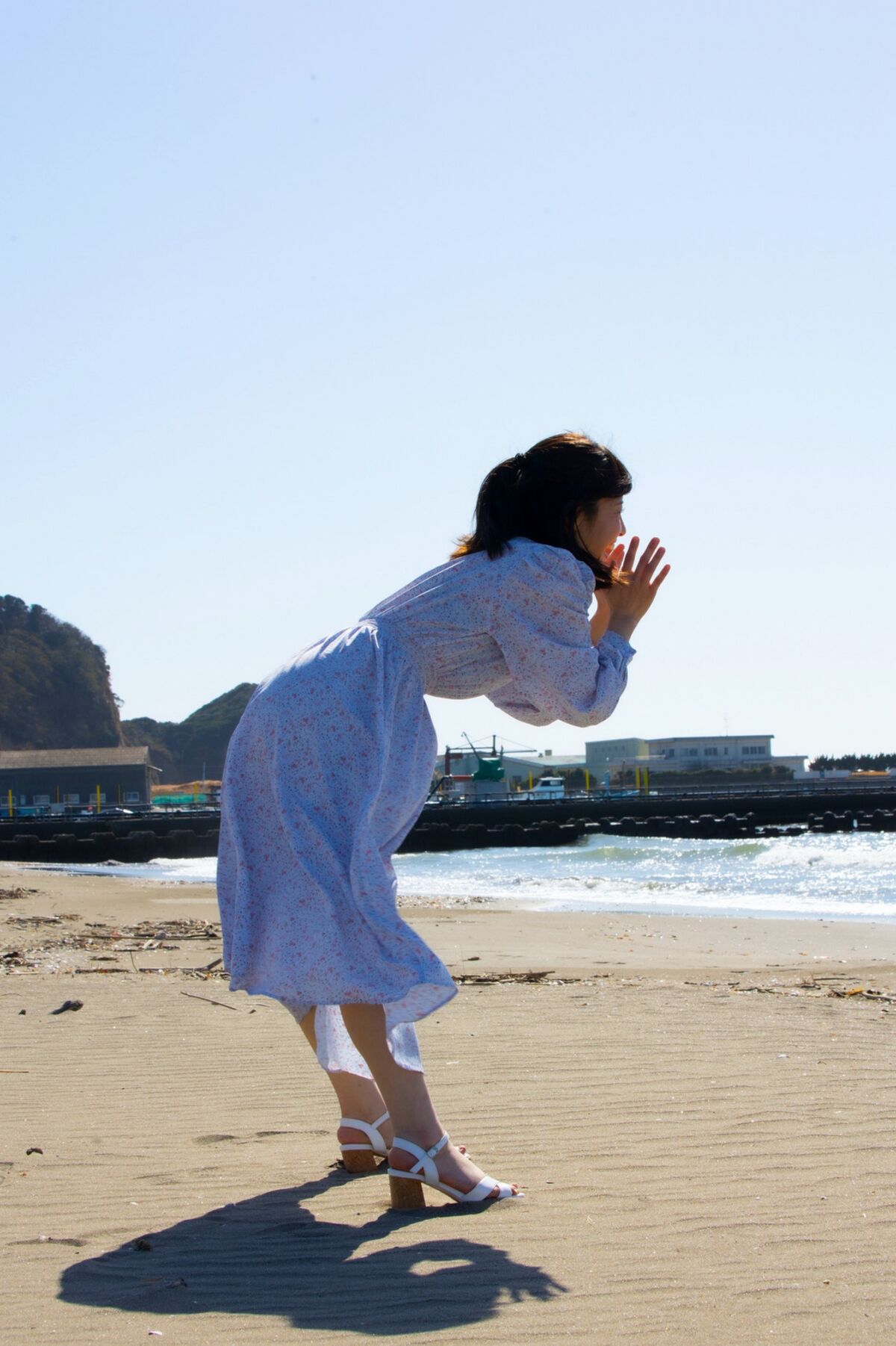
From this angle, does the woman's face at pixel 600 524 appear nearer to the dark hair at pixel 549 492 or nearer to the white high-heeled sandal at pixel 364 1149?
the dark hair at pixel 549 492

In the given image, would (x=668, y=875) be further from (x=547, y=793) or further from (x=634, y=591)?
(x=547, y=793)

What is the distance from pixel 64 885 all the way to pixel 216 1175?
60.3 ft

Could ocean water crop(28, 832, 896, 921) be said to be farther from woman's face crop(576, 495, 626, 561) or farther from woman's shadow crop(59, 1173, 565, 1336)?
woman's shadow crop(59, 1173, 565, 1336)

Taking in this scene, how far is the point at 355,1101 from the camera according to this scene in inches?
113

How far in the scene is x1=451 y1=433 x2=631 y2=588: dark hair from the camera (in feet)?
8.52

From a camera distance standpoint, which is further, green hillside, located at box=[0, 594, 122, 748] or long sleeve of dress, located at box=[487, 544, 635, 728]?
green hillside, located at box=[0, 594, 122, 748]

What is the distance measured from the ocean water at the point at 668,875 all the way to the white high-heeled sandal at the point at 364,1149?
1156cm

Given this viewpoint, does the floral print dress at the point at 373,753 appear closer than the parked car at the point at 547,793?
Yes

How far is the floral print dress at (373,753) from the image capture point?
7.77ft

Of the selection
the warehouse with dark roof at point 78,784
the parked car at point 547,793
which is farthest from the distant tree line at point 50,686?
the parked car at point 547,793

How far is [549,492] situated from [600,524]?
0.45ft

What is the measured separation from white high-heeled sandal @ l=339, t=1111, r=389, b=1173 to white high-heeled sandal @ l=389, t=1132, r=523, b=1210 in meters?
0.32

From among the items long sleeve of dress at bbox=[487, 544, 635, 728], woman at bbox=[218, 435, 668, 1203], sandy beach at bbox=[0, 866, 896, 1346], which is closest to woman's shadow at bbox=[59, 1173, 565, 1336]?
sandy beach at bbox=[0, 866, 896, 1346]

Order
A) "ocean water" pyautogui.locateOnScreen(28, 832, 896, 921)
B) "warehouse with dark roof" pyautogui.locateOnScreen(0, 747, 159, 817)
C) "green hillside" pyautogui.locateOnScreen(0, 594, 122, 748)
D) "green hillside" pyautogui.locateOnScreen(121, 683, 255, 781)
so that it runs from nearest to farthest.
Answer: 1. "ocean water" pyautogui.locateOnScreen(28, 832, 896, 921)
2. "warehouse with dark roof" pyautogui.locateOnScreen(0, 747, 159, 817)
3. "green hillside" pyautogui.locateOnScreen(0, 594, 122, 748)
4. "green hillside" pyautogui.locateOnScreen(121, 683, 255, 781)
